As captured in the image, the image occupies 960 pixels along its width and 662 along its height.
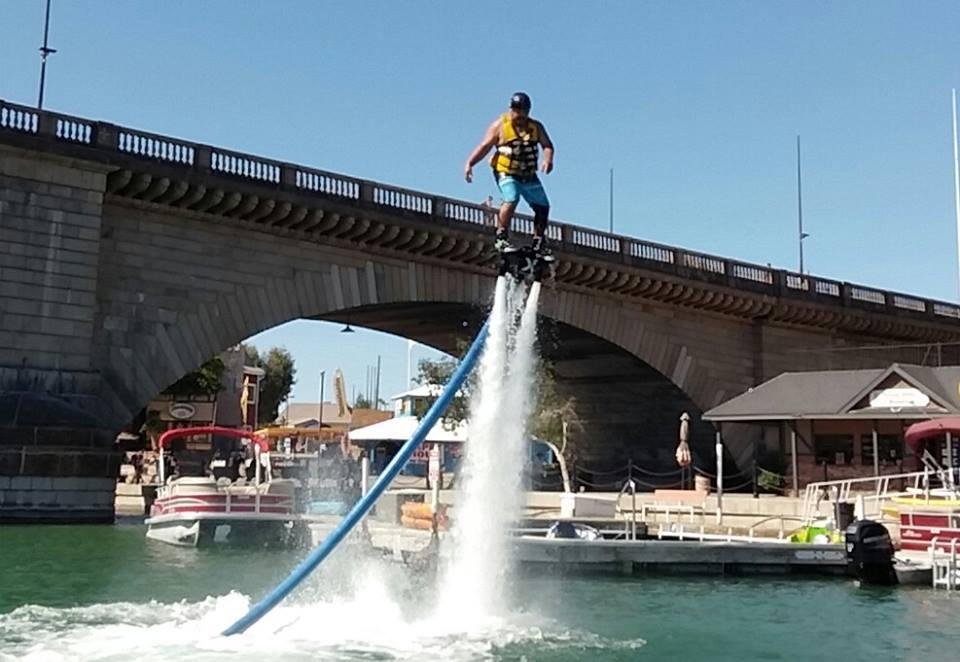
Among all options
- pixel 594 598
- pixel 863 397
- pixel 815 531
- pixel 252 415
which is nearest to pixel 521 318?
pixel 594 598

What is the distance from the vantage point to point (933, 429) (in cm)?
2827

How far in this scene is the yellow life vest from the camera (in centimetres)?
1114

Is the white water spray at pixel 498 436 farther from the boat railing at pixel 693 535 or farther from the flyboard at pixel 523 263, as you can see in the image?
the boat railing at pixel 693 535

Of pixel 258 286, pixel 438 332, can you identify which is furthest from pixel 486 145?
pixel 438 332

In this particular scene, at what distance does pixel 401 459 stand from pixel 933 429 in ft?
68.3

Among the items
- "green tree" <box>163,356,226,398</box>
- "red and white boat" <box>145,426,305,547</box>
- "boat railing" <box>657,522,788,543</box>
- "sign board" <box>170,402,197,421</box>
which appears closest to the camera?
"boat railing" <box>657,522,788,543</box>

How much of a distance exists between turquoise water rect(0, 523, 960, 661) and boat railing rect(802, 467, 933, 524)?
5411 mm

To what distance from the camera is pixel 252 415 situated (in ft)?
247

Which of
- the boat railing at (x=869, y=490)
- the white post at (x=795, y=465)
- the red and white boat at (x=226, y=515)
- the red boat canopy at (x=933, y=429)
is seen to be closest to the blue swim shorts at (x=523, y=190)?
the boat railing at (x=869, y=490)

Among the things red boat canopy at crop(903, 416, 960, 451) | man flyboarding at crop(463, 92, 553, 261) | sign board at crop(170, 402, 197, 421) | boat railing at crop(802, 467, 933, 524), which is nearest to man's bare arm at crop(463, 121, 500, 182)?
man flyboarding at crop(463, 92, 553, 261)

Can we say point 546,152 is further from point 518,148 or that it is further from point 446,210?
point 446,210

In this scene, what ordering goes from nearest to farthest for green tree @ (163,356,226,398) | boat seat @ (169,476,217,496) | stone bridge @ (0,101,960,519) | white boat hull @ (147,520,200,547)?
white boat hull @ (147,520,200,547) → boat seat @ (169,476,217,496) → stone bridge @ (0,101,960,519) → green tree @ (163,356,226,398)

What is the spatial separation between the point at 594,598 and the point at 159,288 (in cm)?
2021

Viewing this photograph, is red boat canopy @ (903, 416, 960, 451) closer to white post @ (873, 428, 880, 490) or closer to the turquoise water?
white post @ (873, 428, 880, 490)
